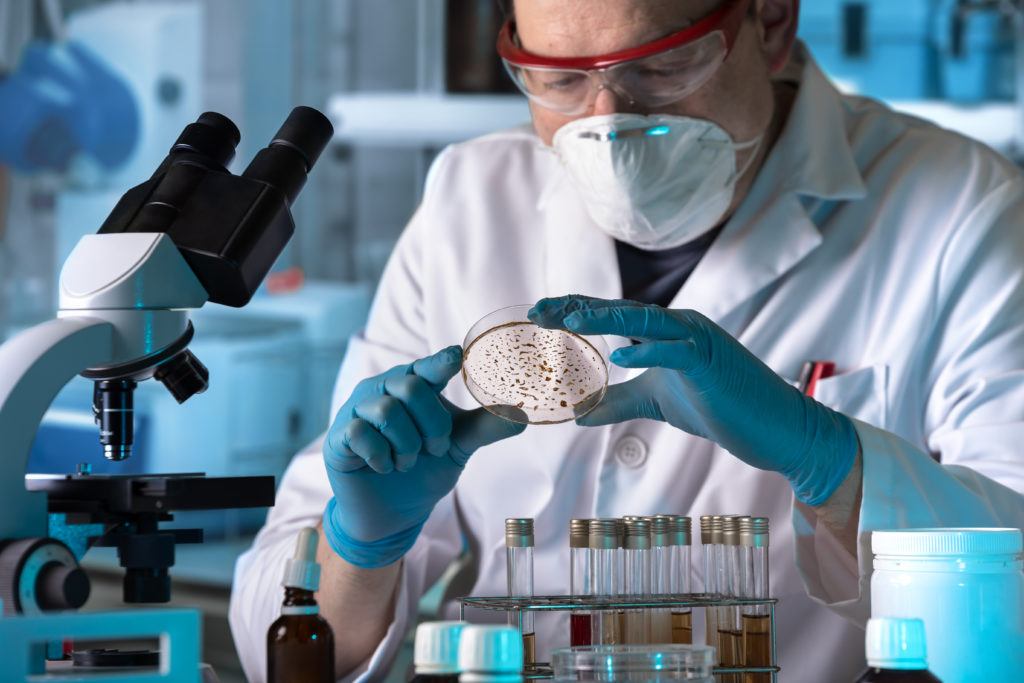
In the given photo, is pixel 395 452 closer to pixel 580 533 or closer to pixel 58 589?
pixel 580 533

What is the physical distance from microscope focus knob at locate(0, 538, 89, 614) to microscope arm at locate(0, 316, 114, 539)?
0.04 metres

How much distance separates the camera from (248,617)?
1794 mm

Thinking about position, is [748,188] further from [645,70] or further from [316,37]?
[316,37]

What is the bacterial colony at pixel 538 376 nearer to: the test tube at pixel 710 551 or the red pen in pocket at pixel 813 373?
the test tube at pixel 710 551

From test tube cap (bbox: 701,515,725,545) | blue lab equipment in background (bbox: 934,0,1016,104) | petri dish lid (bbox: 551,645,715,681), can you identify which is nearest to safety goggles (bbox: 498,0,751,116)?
test tube cap (bbox: 701,515,725,545)

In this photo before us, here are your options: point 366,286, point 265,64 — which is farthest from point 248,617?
point 265,64

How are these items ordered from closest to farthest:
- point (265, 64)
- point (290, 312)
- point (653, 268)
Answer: point (653, 268) → point (290, 312) → point (265, 64)

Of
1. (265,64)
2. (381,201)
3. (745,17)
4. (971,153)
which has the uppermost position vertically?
(265,64)

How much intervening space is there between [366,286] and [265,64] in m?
0.79

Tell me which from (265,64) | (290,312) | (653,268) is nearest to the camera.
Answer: (653,268)

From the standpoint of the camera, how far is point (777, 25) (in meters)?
1.89

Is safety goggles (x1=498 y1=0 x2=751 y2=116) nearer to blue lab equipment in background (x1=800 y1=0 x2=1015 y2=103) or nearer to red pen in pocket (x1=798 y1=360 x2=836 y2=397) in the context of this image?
red pen in pocket (x1=798 y1=360 x2=836 y2=397)

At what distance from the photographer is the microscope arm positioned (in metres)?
1.08

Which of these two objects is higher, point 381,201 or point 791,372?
point 381,201
